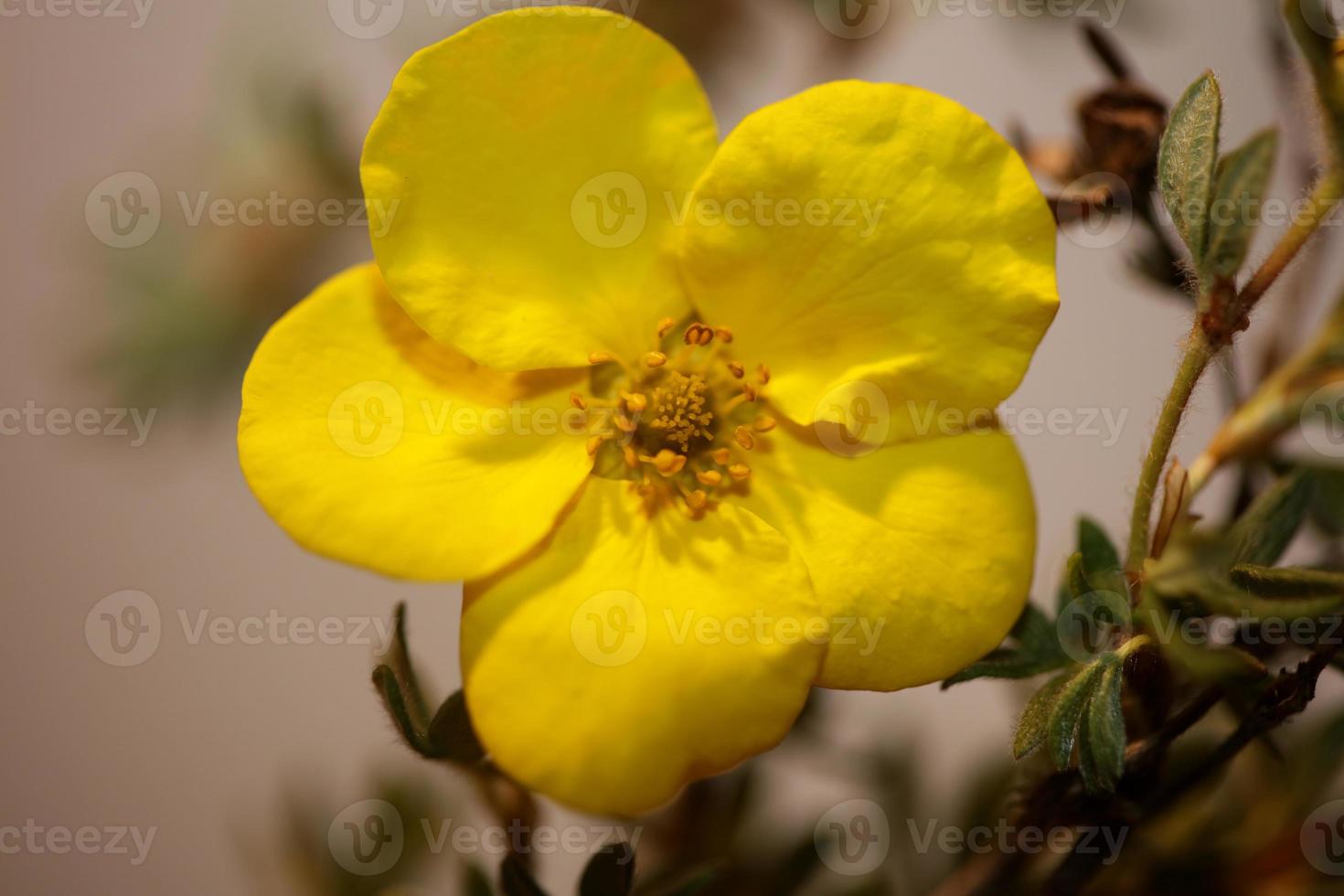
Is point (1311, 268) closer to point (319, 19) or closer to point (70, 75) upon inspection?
point (319, 19)

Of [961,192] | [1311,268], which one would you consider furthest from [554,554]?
[1311,268]
